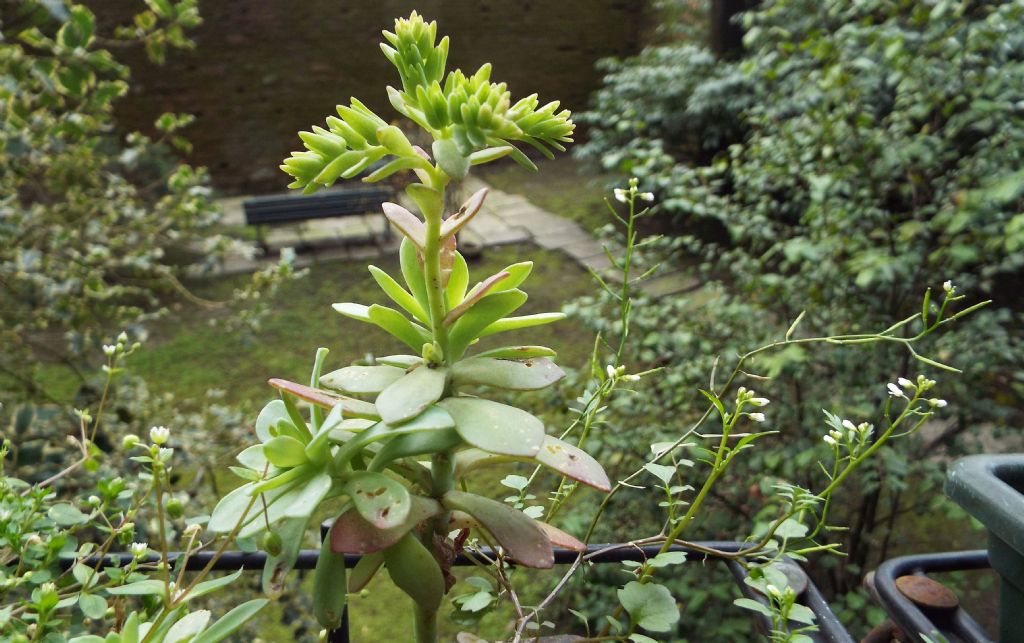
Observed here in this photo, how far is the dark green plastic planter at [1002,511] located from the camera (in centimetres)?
70

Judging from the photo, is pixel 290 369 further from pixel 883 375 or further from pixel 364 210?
pixel 883 375

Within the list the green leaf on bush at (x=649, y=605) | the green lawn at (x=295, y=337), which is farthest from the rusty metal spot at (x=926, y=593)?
the green lawn at (x=295, y=337)

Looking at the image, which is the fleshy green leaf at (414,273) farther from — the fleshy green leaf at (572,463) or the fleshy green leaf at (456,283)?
the fleshy green leaf at (572,463)

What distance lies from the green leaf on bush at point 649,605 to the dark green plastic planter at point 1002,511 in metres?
0.31

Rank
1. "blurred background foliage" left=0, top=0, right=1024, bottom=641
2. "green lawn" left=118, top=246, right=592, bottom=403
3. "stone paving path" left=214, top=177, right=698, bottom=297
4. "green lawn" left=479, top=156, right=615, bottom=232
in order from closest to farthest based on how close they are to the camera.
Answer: "blurred background foliage" left=0, top=0, right=1024, bottom=641, "green lawn" left=118, top=246, right=592, bottom=403, "stone paving path" left=214, top=177, right=698, bottom=297, "green lawn" left=479, top=156, right=615, bottom=232

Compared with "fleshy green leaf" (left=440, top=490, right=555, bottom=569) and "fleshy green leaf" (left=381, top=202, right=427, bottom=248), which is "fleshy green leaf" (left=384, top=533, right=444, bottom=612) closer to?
"fleshy green leaf" (left=440, top=490, right=555, bottom=569)

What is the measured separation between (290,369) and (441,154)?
12.8 ft

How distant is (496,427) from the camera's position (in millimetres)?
644

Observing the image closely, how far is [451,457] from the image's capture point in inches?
29.1

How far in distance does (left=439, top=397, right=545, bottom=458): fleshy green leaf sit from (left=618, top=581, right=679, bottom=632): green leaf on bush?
0.20 meters

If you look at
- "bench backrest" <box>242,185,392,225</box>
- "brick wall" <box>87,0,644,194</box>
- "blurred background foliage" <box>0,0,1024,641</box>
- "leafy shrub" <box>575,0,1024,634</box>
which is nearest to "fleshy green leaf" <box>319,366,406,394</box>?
"blurred background foliage" <box>0,0,1024,641</box>

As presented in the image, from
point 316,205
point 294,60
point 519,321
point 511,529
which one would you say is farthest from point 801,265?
point 294,60

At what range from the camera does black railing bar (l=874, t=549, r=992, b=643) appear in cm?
77

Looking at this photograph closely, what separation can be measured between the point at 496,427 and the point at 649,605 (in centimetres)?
25
